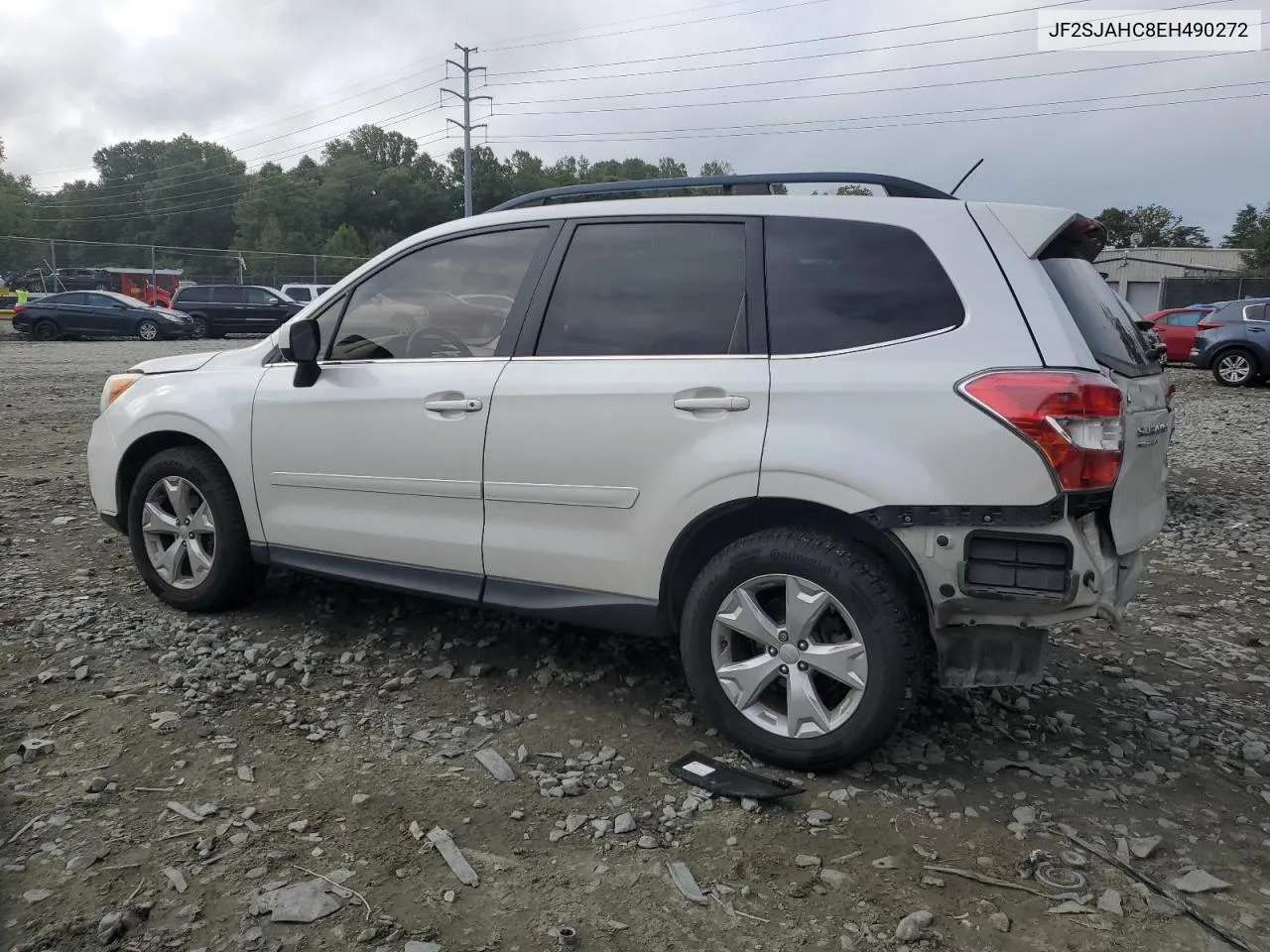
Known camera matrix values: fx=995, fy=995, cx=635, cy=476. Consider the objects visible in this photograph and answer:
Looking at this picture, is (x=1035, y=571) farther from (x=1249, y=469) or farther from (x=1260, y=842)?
(x=1249, y=469)

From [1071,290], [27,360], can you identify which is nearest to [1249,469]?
[1071,290]

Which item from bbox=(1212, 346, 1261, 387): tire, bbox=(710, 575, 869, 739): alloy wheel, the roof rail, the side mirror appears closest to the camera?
bbox=(710, 575, 869, 739): alloy wheel

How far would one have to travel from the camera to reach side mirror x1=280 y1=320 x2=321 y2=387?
409 cm

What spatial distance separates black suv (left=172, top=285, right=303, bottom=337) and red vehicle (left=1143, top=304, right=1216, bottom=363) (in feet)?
71.3

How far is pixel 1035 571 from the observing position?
9.44 feet

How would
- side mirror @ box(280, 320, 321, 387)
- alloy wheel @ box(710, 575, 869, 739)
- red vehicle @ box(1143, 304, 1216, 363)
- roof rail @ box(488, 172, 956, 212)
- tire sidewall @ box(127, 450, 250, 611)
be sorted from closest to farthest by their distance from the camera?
alloy wheel @ box(710, 575, 869, 739) → roof rail @ box(488, 172, 956, 212) → side mirror @ box(280, 320, 321, 387) → tire sidewall @ box(127, 450, 250, 611) → red vehicle @ box(1143, 304, 1216, 363)

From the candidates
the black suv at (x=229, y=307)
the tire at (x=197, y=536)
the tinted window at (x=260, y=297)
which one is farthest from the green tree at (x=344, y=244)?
the tire at (x=197, y=536)

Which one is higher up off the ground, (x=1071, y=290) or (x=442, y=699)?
(x=1071, y=290)

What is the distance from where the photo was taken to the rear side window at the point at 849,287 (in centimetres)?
312

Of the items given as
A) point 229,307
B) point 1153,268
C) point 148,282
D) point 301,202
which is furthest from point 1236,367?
point 301,202

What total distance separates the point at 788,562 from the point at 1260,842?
1.58 metres

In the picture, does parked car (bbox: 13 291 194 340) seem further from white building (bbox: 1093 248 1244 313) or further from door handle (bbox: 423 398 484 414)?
white building (bbox: 1093 248 1244 313)

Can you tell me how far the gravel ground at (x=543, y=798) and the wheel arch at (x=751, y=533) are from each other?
21.2 inches

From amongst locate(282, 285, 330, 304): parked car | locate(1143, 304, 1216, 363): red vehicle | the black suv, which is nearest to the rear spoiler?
locate(1143, 304, 1216, 363): red vehicle
